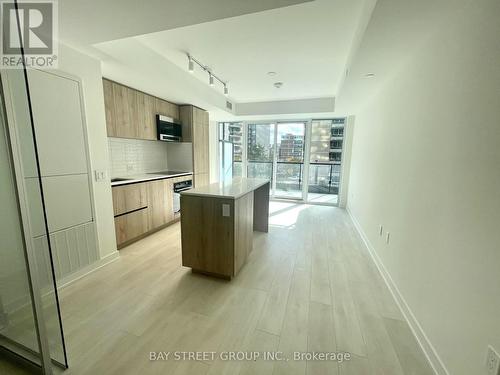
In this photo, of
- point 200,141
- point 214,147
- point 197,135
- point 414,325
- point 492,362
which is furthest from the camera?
point 214,147

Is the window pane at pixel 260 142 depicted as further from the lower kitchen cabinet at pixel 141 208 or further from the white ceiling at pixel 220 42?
the lower kitchen cabinet at pixel 141 208

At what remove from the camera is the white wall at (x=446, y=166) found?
1.01m

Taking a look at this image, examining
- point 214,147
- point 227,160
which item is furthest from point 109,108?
point 227,160

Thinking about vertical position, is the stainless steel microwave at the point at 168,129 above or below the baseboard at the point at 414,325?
above

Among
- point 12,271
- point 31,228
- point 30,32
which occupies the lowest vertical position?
point 12,271

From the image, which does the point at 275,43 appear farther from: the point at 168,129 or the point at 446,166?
the point at 168,129

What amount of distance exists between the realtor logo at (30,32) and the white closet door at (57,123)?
0.17m

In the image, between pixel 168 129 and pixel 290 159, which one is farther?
pixel 290 159

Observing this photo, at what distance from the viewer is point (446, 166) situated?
1.34m

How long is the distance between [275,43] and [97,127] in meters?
2.18

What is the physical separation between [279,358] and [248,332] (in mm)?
287

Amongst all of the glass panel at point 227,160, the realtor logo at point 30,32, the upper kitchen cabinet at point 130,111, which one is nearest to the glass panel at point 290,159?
the glass panel at point 227,160

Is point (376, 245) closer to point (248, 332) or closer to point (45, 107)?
point (248, 332)

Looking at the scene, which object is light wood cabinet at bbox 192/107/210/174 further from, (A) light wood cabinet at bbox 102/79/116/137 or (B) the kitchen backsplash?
(A) light wood cabinet at bbox 102/79/116/137
